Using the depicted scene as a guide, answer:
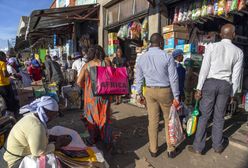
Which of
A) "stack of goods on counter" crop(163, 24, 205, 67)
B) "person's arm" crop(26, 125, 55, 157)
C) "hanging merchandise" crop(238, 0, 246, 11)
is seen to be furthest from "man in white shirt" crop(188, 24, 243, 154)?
"person's arm" crop(26, 125, 55, 157)

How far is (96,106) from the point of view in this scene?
10.5ft

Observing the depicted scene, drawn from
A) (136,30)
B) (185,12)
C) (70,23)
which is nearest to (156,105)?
(185,12)

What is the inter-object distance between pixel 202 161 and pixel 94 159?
1718 millimetres

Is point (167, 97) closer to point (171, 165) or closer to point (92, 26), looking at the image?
point (171, 165)

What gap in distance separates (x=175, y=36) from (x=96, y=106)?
124 inches

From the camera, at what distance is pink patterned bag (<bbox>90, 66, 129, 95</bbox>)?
3047 mm

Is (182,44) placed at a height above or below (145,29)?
below

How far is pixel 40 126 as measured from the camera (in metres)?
2.07

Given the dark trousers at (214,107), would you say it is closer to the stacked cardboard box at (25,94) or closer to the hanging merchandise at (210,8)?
the hanging merchandise at (210,8)

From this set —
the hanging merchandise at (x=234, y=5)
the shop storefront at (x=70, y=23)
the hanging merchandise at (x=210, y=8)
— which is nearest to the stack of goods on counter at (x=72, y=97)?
the shop storefront at (x=70, y=23)

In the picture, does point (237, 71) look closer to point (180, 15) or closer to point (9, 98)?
point (180, 15)

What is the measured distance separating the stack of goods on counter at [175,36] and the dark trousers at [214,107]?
234 cm

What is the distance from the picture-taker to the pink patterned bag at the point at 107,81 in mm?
3047

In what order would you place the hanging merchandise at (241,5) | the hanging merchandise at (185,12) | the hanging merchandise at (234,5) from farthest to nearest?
the hanging merchandise at (185,12)
the hanging merchandise at (234,5)
the hanging merchandise at (241,5)
